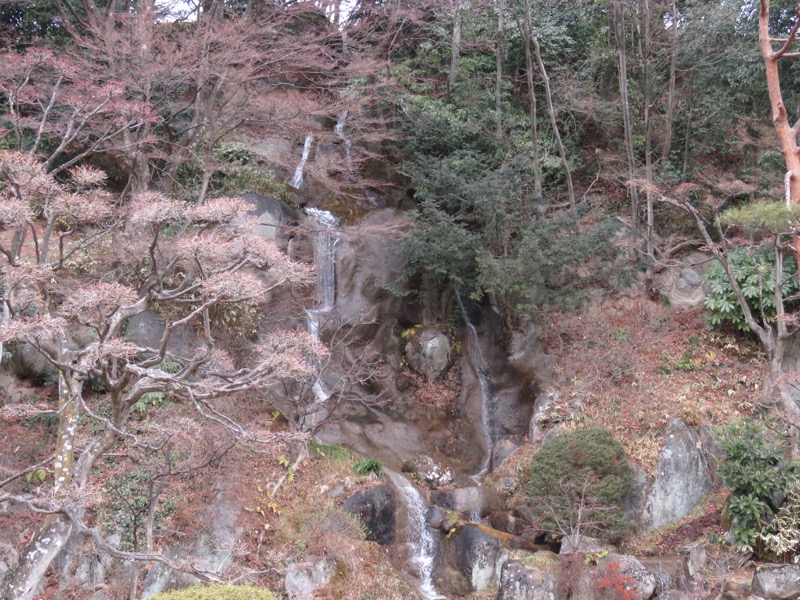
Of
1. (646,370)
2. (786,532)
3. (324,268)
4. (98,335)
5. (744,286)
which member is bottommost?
(786,532)

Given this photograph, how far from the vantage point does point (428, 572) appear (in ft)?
31.2

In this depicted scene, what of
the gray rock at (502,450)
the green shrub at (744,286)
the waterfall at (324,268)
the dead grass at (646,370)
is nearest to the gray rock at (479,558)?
the gray rock at (502,450)

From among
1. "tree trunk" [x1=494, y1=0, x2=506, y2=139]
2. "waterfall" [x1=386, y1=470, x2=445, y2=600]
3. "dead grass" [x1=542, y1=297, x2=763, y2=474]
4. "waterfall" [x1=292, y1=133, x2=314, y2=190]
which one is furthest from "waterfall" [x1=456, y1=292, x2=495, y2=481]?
"waterfall" [x1=292, y1=133, x2=314, y2=190]

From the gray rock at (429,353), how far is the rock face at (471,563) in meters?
4.69

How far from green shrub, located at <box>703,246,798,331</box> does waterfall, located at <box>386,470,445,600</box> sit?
7322mm

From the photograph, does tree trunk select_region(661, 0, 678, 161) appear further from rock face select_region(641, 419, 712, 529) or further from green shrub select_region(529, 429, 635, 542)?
green shrub select_region(529, 429, 635, 542)

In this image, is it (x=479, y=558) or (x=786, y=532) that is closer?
(x=786, y=532)

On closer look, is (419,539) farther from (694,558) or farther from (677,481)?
(677,481)

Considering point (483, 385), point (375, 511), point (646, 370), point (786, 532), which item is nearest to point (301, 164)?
point (483, 385)

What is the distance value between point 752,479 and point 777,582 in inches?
54.4

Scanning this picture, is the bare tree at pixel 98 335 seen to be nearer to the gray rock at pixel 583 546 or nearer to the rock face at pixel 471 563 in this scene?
the rock face at pixel 471 563

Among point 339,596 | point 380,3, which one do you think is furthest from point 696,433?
point 380,3

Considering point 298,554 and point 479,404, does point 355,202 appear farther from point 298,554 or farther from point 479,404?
point 298,554

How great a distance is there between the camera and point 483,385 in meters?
13.7
